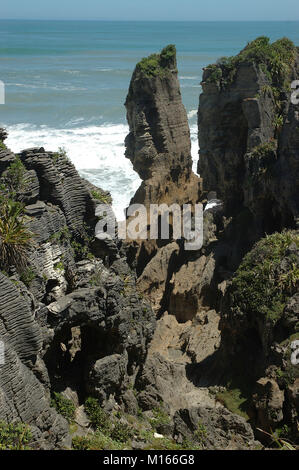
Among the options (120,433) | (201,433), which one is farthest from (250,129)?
(120,433)

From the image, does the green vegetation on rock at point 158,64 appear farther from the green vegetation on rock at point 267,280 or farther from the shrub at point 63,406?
the shrub at point 63,406

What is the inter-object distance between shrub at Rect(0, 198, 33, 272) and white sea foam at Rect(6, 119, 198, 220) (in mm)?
29376

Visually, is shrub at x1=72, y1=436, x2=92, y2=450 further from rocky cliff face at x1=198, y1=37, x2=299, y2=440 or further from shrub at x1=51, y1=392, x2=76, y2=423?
rocky cliff face at x1=198, y1=37, x2=299, y2=440

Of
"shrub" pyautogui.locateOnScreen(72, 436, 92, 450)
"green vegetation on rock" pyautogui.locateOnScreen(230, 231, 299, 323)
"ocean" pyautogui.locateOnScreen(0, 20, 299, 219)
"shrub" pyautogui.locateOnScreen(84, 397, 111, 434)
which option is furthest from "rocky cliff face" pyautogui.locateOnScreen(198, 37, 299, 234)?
"shrub" pyautogui.locateOnScreen(72, 436, 92, 450)

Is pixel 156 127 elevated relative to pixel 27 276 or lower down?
elevated

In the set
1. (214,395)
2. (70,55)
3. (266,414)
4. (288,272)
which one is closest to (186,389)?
(214,395)

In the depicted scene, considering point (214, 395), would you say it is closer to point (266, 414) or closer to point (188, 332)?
point (266, 414)

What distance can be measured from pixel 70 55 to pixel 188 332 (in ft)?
356

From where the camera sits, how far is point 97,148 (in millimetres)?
60719

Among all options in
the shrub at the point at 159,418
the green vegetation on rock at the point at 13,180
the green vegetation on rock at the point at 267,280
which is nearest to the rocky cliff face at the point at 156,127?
the green vegetation on rock at the point at 267,280

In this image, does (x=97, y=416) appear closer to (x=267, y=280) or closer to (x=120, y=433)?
(x=120, y=433)

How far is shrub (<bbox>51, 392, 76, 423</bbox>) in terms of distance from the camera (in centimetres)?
1656

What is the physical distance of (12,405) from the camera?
1448 cm

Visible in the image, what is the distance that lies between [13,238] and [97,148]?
46239 millimetres
